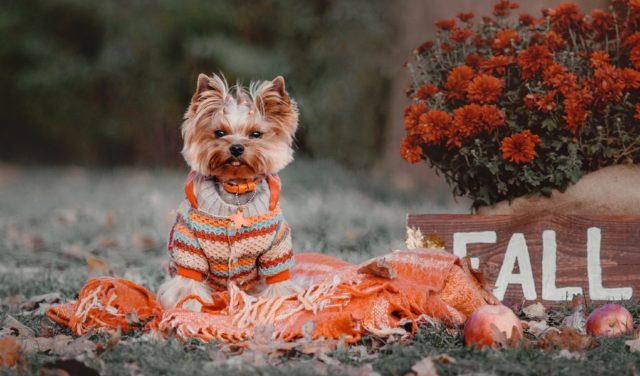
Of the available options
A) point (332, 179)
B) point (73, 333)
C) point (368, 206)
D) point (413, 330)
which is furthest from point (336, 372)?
point (332, 179)

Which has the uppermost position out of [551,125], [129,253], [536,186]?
[551,125]

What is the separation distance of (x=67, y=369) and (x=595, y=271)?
244 cm

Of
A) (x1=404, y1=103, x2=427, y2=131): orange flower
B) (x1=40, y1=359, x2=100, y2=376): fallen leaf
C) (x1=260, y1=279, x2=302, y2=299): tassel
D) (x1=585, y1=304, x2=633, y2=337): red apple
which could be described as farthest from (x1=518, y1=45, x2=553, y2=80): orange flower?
(x1=40, y1=359, x2=100, y2=376): fallen leaf

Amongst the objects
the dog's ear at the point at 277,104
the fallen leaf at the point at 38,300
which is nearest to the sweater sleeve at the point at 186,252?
the dog's ear at the point at 277,104

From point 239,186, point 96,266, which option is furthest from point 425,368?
point 96,266

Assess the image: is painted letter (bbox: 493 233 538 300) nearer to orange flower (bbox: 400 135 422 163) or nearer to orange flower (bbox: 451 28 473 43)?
orange flower (bbox: 400 135 422 163)

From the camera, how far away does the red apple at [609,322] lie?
303 centimetres

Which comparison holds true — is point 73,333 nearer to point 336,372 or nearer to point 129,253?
point 336,372

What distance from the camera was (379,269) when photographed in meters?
3.37

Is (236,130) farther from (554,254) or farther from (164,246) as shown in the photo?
(164,246)

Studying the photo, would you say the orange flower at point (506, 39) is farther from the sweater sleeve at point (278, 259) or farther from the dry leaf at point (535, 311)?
the sweater sleeve at point (278, 259)

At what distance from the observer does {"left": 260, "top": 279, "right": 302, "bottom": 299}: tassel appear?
359 centimetres

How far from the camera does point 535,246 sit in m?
3.87

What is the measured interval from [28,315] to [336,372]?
5.99 ft
